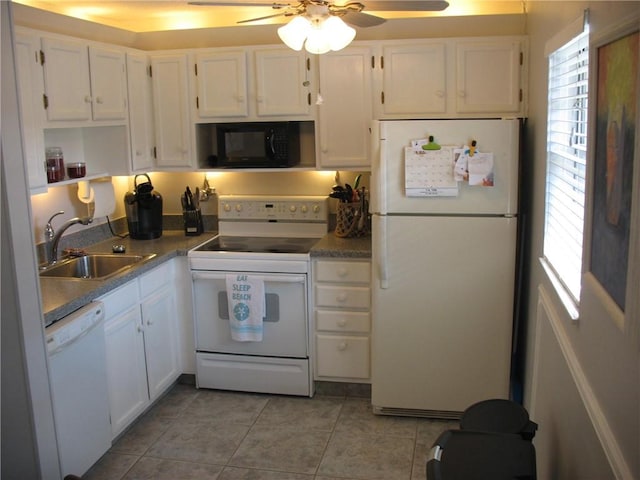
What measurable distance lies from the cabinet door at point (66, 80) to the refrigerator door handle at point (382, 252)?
64.6 inches

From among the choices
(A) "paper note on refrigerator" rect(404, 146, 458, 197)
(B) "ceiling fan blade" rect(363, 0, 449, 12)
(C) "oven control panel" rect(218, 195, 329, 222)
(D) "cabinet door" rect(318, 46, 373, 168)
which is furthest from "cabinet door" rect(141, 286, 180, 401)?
(B) "ceiling fan blade" rect(363, 0, 449, 12)

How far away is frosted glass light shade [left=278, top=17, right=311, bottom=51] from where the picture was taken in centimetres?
236

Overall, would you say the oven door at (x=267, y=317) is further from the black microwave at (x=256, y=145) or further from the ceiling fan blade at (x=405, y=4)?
the ceiling fan blade at (x=405, y=4)

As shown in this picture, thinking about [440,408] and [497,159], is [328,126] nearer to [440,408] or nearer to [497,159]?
[497,159]

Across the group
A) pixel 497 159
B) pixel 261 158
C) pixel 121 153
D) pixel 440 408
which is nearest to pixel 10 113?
pixel 121 153

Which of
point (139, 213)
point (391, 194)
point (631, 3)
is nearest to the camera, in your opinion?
point (631, 3)

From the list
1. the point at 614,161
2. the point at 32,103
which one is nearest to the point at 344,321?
the point at 32,103

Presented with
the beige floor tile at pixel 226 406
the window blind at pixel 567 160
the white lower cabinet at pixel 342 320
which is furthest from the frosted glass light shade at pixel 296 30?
the beige floor tile at pixel 226 406

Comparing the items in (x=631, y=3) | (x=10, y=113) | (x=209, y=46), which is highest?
(x=209, y=46)

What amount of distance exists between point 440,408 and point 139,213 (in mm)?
2170

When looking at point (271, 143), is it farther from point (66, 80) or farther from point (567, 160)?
point (567, 160)

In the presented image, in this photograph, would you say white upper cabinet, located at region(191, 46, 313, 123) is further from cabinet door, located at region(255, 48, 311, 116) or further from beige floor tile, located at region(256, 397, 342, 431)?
beige floor tile, located at region(256, 397, 342, 431)

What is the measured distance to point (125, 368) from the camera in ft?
11.1

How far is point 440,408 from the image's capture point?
362cm
